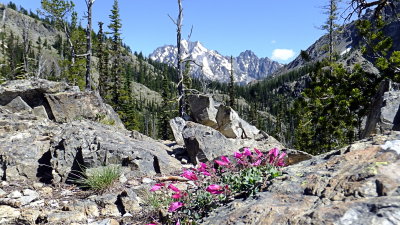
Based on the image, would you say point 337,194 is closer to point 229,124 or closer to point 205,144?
point 205,144

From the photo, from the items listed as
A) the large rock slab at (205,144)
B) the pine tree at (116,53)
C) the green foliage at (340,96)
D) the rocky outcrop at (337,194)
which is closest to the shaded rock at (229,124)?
the large rock slab at (205,144)

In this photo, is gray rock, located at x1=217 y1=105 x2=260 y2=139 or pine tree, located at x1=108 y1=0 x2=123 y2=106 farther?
pine tree, located at x1=108 y1=0 x2=123 y2=106

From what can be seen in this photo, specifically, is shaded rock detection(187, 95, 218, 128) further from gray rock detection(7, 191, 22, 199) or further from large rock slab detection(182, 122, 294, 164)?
gray rock detection(7, 191, 22, 199)

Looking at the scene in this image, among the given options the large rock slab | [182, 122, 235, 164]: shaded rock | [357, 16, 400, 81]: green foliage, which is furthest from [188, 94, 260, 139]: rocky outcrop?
[357, 16, 400, 81]: green foliage

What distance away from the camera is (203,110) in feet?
46.1

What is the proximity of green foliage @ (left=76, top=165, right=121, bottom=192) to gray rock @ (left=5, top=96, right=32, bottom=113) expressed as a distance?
21.5 ft

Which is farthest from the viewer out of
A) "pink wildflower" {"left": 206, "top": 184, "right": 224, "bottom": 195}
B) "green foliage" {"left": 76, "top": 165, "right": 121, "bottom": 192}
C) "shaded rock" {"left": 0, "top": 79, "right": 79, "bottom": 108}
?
"shaded rock" {"left": 0, "top": 79, "right": 79, "bottom": 108}

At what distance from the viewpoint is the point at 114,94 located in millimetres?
47438

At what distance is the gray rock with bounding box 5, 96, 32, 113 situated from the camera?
12.0 metres

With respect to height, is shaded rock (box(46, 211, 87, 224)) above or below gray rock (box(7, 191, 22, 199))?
below

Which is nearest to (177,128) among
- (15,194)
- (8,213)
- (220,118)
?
(220,118)

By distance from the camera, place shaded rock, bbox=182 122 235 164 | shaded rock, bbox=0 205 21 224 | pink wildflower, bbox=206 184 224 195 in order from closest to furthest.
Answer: pink wildflower, bbox=206 184 224 195 → shaded rock, bbox=0 205 21 224 → shaded rock, bbox=182 122 235 164

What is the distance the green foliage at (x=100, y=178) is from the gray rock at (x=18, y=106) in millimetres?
6551

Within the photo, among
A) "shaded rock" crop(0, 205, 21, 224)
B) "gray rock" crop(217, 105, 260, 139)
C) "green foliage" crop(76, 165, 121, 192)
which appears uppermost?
"gray rock" crop(217, 105, 260, 139)
